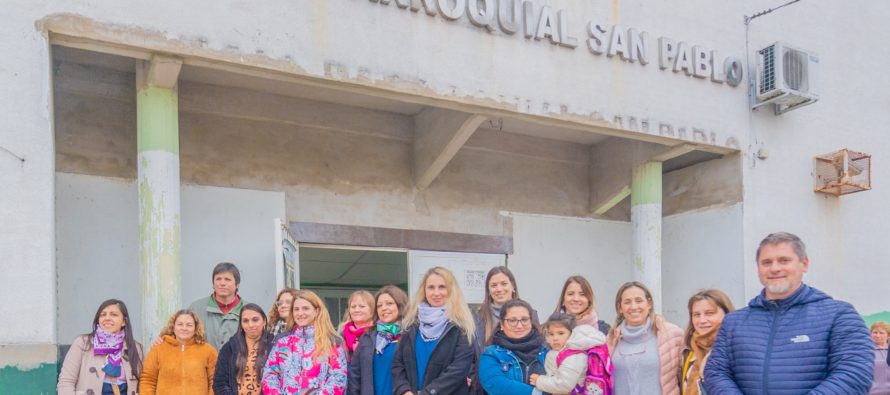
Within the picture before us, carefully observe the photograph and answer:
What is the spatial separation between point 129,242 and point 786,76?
709 centimetres

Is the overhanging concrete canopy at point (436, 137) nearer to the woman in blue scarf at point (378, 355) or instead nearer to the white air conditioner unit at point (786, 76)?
the woman in blue scarf at point (378, 355)

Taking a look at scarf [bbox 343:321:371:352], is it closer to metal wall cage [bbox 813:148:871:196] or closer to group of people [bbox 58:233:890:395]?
group of people [bbox 58:233:890:395]

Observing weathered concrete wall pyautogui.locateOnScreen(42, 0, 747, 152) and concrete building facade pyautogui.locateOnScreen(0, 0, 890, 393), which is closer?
concrete building facade pyautogui.locateOnScreen(0, 0, 890, 393)

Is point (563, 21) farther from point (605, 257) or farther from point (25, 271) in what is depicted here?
point (25, 271)

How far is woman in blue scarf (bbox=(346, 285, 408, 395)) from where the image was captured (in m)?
4.61

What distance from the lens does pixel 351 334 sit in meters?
4.99

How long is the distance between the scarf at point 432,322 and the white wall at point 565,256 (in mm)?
4601

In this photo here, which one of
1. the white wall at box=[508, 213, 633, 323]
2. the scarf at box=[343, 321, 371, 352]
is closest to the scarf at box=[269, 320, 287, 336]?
the scarf at box=[343, 321, 371, 352]

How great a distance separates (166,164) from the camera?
593cm

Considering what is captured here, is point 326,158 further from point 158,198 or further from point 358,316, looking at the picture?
point 358,316

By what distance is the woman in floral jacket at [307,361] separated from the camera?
4621mm

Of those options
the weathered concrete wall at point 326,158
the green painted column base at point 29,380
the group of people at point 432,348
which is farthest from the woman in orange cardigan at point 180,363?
the weathered concrete wall at point 326,158

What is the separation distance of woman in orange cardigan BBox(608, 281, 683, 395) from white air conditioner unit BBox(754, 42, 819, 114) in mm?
5272

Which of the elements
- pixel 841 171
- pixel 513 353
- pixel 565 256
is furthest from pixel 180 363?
pixel 841 171
